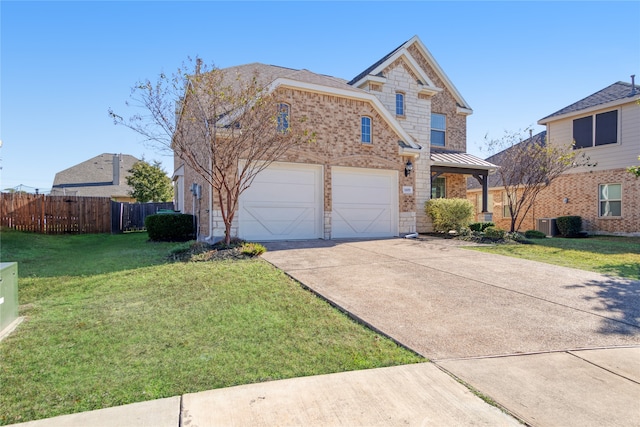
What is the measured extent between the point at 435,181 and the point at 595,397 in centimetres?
1657

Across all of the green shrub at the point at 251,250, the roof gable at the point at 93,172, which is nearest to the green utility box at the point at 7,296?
the green shrub at the point at 251,250

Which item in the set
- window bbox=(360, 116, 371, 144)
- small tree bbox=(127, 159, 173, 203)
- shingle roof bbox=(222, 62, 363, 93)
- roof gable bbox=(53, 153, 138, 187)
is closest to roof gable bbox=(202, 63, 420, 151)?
shingle roof bbox=(222, 62, 363, 93)

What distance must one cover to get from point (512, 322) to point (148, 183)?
31424mm

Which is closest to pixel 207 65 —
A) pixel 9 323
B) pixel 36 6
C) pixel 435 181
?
pixel 36 6

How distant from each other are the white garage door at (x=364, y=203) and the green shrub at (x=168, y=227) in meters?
5.66

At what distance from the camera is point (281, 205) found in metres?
11.9

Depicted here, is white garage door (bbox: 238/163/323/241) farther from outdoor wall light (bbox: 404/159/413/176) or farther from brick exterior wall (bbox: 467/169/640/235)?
brick exterior wall (bbox: 467/169/640/235)

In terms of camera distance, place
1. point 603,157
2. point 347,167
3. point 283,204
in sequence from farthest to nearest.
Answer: point 603,157
point 347,167
point 283,204

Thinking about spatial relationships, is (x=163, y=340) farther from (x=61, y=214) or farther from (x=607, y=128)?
(x=607, y=128)

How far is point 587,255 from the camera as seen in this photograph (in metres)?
10.1

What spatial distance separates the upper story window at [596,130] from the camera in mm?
16878

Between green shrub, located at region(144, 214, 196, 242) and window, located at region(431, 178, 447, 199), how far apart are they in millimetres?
12213

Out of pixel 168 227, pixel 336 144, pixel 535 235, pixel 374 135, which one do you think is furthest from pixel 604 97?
pixel 168 227

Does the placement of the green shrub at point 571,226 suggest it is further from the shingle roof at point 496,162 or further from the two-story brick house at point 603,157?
the shingle roof at point 496,162
